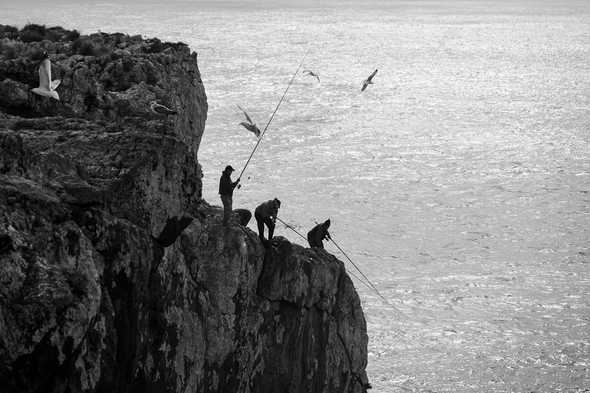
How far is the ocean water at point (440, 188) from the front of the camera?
1142 inches

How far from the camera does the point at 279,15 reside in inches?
6462

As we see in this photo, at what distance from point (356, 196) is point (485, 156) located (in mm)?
11267

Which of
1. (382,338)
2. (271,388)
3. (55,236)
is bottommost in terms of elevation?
(382,338)

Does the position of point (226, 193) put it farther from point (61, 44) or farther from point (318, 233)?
point (61, 44)

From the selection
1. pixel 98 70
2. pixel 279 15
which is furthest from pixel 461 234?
pixel 279 15

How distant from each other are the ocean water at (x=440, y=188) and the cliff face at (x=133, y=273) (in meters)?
9.38

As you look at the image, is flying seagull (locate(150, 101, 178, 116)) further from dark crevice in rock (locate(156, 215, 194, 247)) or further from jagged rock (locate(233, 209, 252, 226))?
dark crevice in rock (locate(156, 215, 194, 247))

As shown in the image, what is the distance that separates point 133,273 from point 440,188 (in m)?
35.6

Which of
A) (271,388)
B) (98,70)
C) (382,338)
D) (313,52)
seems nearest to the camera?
(271,388)

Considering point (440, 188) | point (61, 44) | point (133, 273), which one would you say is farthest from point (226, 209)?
point (440, 188)

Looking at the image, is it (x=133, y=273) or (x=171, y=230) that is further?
(x=171, y=230)

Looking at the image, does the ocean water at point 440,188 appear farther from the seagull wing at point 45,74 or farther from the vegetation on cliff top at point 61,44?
the seagull wing at point 45,74

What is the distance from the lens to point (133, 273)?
39.2 ft

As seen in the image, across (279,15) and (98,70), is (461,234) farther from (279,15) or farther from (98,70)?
(279,15)
